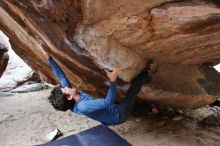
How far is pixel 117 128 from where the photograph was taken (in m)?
5.96

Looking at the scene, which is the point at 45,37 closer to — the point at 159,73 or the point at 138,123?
the point at 159,73

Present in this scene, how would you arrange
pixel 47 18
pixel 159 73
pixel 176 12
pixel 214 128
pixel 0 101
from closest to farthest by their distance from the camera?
pixel 176 12 < pixel 47 18 < pixel 159 73 < pixel 214 128 < pixel 0 101

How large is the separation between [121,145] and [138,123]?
1140 millimetres

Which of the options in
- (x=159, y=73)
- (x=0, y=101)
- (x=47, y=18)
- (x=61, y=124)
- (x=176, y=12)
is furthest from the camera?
(x=0, y=101)

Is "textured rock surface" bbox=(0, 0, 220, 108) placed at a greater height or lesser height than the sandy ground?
greater

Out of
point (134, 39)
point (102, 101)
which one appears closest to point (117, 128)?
point (102, 101)

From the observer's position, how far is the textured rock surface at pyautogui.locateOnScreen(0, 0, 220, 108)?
382cm

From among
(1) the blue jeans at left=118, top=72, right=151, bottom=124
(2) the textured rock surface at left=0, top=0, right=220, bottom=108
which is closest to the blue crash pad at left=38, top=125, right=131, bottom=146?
(1) the blue jeans at left=118, top=72, right=151, bottom=124

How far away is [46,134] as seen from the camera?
5855 mm

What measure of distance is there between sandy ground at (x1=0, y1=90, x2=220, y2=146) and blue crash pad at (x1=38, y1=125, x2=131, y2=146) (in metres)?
0.31

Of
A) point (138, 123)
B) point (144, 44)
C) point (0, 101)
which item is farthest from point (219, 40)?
point (0, 101)

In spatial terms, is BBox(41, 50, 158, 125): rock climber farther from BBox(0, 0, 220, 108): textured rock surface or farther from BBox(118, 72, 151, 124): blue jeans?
BBox(0, 0, 220, 108): textured rock surface

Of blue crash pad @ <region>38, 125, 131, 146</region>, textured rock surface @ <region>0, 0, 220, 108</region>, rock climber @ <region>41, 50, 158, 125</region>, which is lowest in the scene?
blue crash pad @ <region>38, 125, 131, 146</region>

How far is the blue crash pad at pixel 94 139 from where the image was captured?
5.16 m
